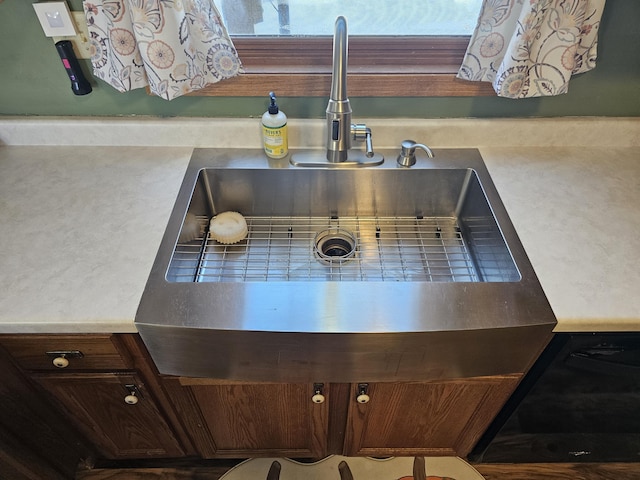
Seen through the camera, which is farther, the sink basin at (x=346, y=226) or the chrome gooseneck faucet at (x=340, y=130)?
the sink basin at (x=346, y=226)

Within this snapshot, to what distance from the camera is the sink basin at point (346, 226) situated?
3.44 feet

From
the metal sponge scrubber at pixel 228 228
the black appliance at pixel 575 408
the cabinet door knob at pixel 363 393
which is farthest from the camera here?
the metal sponge scrubber at pixel 228 228

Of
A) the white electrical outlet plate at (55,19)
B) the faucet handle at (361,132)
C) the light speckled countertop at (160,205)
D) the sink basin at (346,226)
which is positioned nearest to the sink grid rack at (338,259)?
the sink basin at (346,226)

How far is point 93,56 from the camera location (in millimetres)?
980

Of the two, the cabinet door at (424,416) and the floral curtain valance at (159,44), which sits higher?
the floral curtain valance at (159,44)

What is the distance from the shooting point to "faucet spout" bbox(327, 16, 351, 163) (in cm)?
90

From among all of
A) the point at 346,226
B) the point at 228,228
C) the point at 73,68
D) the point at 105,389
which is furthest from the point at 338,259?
the point at 73,68

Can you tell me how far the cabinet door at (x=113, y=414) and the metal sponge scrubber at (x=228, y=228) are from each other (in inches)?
15.3

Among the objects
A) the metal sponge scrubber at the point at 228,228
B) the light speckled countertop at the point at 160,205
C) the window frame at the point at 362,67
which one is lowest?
the metal sponge scrubber at the point at 228,228

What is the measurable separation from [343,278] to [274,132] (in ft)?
1.41

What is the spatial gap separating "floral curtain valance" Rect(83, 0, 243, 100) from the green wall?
0.15m

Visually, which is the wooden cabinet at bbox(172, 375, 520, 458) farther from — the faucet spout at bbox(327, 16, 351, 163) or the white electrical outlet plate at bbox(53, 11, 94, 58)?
the white electrical outlet plate at bbox(53, 11, 94, 58)

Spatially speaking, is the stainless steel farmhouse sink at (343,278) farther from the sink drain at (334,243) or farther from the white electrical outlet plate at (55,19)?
the white electrical outlet plate at (55,19)

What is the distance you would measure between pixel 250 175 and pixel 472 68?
0.64m
